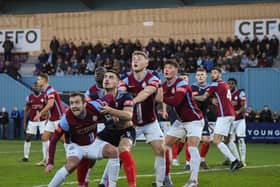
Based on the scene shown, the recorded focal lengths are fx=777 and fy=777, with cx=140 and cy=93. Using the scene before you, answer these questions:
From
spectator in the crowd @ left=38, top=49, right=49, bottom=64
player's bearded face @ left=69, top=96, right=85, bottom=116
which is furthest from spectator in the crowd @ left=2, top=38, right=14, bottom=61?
player's bearded face @ left=69, top=96, right=85, bottom=116

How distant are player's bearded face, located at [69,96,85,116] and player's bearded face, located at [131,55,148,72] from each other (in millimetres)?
1961

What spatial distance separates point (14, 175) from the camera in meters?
17.6

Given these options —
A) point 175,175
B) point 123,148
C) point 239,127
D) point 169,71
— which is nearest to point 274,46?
point 239,127

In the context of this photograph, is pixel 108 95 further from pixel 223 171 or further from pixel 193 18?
pixel 193 18

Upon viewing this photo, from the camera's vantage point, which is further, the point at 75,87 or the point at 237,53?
the point at 75,87

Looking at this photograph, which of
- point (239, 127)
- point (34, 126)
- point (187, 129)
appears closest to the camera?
point (187, 129)

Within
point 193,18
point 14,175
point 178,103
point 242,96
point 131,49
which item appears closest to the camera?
point 178,103

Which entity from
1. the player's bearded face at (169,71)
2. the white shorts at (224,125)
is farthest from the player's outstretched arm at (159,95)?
the white shorts at (224,125)

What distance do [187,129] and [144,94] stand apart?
6.58 ft

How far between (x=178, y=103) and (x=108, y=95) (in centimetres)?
217

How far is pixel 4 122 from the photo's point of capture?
4356 cm

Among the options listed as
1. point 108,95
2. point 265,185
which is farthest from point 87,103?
point 265,185

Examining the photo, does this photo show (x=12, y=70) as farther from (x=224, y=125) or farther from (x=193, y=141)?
(x=193, y=141)

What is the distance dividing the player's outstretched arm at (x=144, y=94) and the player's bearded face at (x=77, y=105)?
1481mm
